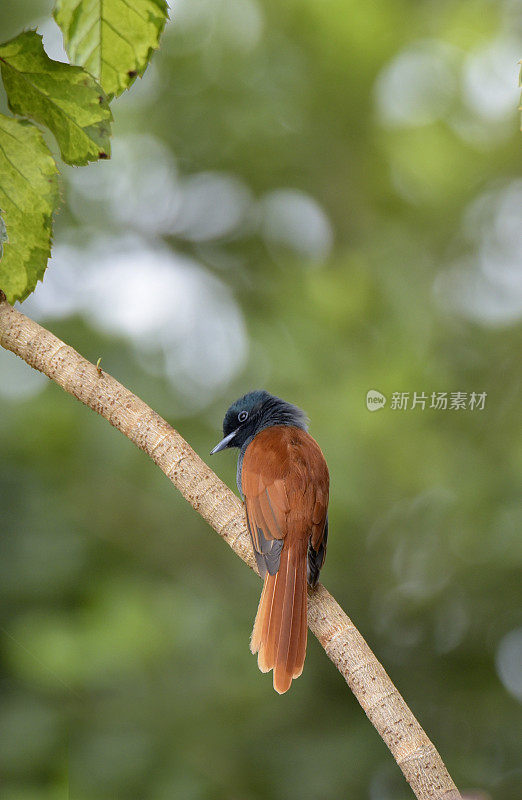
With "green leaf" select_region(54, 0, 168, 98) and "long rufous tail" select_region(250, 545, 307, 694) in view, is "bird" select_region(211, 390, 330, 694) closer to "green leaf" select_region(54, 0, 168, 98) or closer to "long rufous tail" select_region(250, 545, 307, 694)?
"long rufous tail" select_region(250, 545, 307, 694)

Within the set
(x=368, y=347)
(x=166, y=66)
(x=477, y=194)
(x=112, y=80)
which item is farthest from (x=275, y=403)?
(x=166, y=66)

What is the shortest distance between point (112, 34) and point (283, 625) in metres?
0.59

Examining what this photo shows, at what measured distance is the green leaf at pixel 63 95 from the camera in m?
0.50

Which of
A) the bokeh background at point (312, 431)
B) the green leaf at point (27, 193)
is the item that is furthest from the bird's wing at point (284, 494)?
the bokeh background at point (312, 431)

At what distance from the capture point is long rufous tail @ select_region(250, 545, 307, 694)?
31.7 inches

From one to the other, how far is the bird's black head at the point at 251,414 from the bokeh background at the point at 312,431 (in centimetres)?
104

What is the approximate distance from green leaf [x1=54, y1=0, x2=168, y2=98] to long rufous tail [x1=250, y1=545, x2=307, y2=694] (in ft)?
1.78

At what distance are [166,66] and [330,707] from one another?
7.77 ft

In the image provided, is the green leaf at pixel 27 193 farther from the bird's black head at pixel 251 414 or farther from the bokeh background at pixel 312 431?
the bokeh background at pixel 312 431

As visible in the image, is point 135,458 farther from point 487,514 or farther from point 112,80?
point 112,80

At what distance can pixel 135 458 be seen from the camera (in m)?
→ 2.69

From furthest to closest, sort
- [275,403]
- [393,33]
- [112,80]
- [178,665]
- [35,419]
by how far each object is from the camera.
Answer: [393,33] < [35,419] < [178,665] < [275,403] < [112,80]

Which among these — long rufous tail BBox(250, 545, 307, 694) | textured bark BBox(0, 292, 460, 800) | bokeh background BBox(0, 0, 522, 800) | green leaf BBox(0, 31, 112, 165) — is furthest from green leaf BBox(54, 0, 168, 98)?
bokeh background BBox(0, 0, 522, 800)

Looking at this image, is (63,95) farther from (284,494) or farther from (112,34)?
(284,494)
